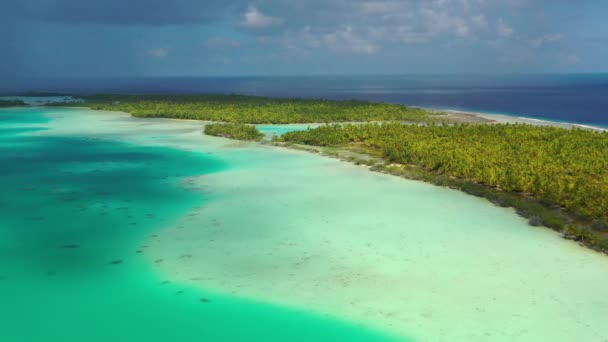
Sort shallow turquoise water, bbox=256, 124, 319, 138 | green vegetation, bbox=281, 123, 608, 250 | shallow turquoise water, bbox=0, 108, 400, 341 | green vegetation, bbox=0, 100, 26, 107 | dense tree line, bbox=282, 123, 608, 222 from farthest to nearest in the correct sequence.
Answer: green vegetation, bbox=0, 100, 26, 107, shallow turquoise water, bbox=256, 124, 319, 138, dense tree line, bbox=282, 123, 608, 222, green vegetation, bbox=281, 123, 608, 250, shallow turquoise water, bbox=0, 108, 400, 341

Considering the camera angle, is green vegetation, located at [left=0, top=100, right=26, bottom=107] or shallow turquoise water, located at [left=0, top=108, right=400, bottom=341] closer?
shallow turquoise water, located at [left=0, top=108, right=400, bottom=341]

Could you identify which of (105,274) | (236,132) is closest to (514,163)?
(105,274)

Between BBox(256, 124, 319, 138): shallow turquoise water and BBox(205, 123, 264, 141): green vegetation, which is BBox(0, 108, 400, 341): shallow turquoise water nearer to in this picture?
BBox(205, 123, 264, 141): green vegetation

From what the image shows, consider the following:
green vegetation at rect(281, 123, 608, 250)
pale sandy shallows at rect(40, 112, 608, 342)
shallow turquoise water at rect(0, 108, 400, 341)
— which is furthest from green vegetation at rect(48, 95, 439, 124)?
pale sandy shallows at rect(40, 112, 608, 342)

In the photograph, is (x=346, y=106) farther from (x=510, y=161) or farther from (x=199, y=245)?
(x=199, y=245)

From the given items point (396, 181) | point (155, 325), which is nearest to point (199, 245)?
point (155, 325)

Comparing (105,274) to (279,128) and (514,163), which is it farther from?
(279,128)
